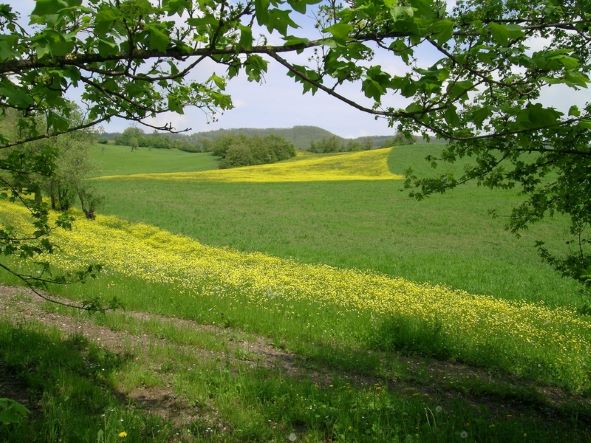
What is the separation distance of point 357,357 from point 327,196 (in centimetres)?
4160

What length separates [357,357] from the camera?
26.9ft

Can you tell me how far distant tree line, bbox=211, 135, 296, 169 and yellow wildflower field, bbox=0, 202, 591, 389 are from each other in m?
75.7

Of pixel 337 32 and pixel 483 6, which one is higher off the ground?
pixel 483 6

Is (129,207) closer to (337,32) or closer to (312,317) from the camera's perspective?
(312,317)

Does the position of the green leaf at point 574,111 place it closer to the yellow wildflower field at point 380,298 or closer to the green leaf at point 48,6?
the green leaf at point 48,6

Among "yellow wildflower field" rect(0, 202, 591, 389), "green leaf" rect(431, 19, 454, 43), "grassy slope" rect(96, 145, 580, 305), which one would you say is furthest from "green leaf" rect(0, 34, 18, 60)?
"grassy slope" rect(96, 145, 580, 305)

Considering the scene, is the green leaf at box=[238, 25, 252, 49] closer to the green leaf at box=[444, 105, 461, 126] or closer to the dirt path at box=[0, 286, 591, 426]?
the green leaf at box=[444, 105, 461, 126]

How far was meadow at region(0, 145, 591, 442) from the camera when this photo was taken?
5188 millimetres

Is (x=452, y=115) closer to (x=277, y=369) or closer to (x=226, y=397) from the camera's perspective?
(x=226, y=397)

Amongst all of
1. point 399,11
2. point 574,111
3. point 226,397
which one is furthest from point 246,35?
point 226,397

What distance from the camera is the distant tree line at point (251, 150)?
9600 cm

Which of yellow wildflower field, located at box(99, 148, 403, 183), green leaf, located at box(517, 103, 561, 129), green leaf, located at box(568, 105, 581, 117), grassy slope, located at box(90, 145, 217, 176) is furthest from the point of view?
grassy slope, located at box(90, 145, 217, 176)

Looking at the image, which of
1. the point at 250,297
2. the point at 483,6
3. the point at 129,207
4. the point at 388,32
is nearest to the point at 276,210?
the point at 129,207

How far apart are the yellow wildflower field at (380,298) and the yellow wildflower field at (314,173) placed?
43581 millimetres
